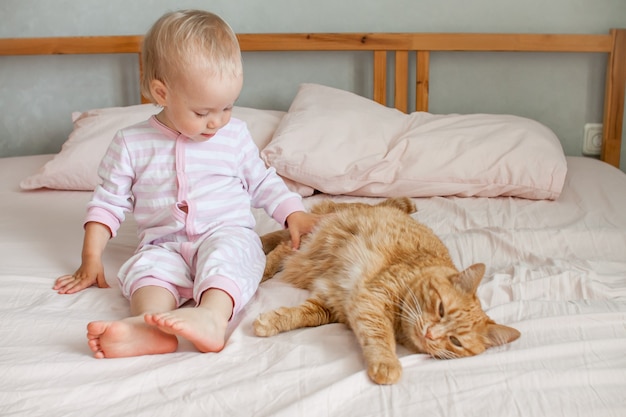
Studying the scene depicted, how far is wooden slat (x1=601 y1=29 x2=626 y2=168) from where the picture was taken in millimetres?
2395

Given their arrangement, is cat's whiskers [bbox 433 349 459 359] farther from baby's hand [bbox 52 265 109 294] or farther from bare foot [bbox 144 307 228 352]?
baby's hand [bbox 52 265 109 294]

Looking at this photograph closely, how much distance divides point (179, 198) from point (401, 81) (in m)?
1.35

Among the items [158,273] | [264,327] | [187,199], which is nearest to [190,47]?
[187,199]

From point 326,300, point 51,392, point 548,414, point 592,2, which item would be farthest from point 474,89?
point 51,392

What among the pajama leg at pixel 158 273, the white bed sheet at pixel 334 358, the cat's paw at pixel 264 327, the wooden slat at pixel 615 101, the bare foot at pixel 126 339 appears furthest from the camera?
the wooden slat at pixel 615 101

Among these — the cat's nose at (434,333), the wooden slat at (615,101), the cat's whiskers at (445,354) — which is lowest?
the cat's whiskers at (445,354)

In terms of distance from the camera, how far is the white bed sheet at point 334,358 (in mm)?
922

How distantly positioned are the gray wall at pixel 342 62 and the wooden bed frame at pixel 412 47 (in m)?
0.11

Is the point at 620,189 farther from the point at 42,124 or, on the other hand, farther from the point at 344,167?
the point at 42,124

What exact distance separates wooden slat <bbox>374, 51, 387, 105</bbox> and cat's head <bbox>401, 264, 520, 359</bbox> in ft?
4.59

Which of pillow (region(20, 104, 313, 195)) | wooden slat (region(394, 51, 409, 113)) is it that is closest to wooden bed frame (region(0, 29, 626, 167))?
wooden slat (region(394, 51, 409, 113))

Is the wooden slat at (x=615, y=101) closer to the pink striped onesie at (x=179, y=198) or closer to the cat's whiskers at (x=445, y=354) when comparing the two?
the pink striped onesie at (x=179, y=198)

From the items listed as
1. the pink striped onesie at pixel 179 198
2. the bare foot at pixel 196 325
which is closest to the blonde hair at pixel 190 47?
the pink striped onesie at pixel 179 198

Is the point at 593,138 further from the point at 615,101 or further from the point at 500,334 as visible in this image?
the point at 500,334
